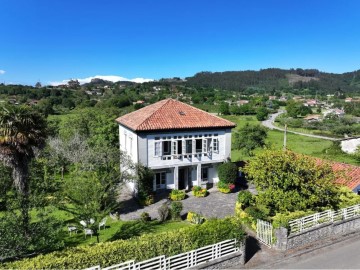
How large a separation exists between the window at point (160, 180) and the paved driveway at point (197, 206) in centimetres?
115

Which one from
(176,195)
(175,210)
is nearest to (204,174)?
(176,195)

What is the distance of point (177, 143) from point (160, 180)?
372 centimetres

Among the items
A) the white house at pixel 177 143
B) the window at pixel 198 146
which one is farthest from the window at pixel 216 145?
the window at pixel 198 146

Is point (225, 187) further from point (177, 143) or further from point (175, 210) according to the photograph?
point (175, 210)

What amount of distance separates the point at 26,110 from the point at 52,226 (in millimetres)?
6090

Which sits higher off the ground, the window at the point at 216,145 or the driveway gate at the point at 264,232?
the window at the point at 216,145

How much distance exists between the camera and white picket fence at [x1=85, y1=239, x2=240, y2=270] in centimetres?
1341

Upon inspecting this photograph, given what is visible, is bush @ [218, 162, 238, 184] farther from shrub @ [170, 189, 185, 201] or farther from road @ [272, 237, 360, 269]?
road @ [272, 237, 360, 269]

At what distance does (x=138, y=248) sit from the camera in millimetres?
13758

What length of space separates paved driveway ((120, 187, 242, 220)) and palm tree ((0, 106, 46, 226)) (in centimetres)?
869

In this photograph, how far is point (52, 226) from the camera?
48.2 feet

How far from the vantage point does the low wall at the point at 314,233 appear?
55.9ft

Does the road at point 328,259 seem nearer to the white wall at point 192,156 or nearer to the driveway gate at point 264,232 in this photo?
the driveway gate at point 264,232

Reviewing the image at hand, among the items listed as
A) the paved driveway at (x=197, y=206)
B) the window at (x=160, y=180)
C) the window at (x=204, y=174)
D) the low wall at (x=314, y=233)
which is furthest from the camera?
the window at (x=204, y=174)
